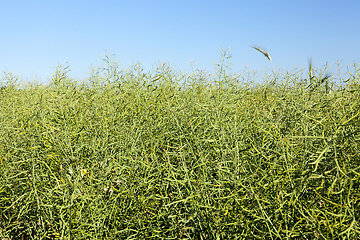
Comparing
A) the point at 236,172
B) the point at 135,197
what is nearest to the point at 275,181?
the point at 236,172

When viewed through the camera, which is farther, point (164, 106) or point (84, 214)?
point (164, 106)

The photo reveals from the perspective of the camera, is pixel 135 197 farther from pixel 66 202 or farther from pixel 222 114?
pixel 222 114

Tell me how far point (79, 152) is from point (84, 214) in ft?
1.39

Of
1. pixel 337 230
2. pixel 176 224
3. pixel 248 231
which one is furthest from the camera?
pixel 176 224

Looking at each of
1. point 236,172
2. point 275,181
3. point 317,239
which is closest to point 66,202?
point 236,172

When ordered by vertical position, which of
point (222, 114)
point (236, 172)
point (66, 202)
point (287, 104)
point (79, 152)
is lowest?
point (66, 202)

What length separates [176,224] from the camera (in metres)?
1.74

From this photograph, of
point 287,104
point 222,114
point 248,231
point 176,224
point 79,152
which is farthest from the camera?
point 287,104

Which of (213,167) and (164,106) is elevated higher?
(164,106)

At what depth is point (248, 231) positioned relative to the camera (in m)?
1.56

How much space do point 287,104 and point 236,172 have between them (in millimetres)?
884

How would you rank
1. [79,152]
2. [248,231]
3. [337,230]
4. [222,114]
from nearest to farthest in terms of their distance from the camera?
[337,230]
[248,231]
[222,114]
[79,152]

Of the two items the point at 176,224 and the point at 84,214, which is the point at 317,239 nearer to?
the point at 176,224

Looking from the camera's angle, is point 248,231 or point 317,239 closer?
→ point 317,239
